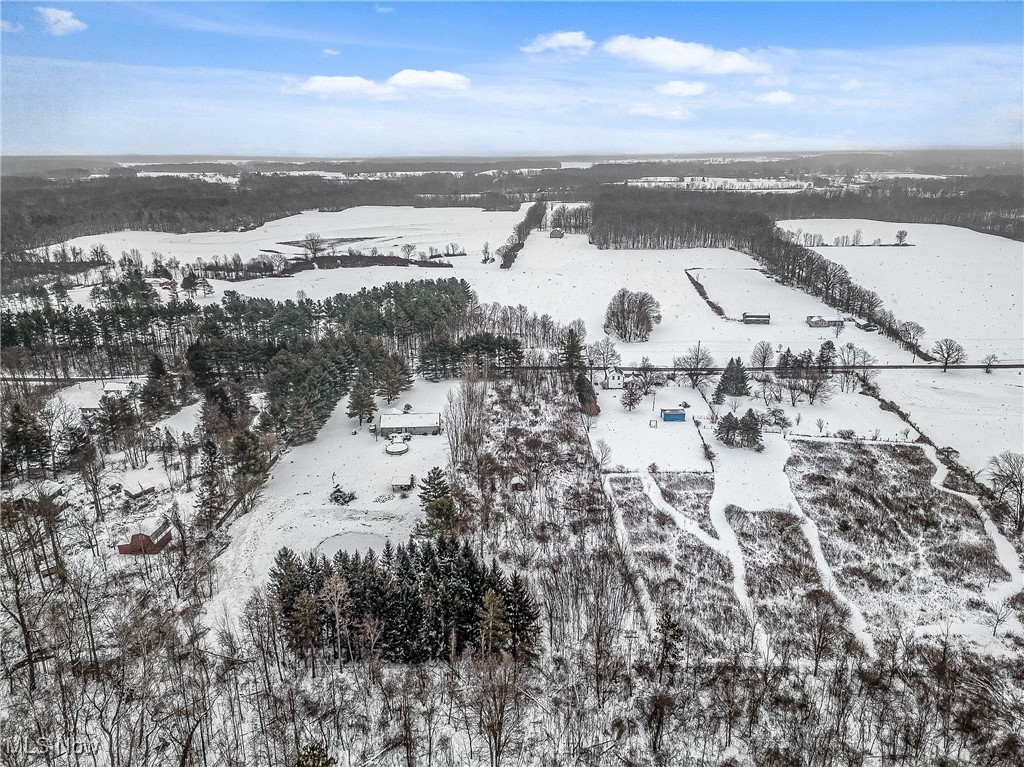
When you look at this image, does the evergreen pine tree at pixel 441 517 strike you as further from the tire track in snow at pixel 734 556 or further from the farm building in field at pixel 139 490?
the farm building in field at pixel 139 490

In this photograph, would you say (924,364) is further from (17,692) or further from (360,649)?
(17,692)

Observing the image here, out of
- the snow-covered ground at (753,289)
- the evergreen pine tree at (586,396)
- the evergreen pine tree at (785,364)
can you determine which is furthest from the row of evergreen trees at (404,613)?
the evergreen pine tree at (785,364)

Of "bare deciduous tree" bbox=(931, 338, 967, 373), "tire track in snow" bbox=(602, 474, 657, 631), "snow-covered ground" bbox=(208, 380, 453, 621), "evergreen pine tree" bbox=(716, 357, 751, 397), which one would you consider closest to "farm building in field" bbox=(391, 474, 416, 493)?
"snow-covered ground" bbox=(208, 380, 453, 621)

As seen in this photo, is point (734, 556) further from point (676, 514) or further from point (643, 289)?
point (643, 289)

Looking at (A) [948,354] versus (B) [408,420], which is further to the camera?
(A) [948,354]

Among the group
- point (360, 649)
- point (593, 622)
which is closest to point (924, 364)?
point (593, 622)

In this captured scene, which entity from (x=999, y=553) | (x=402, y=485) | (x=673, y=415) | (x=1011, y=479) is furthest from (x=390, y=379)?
(x=1011, y=479)

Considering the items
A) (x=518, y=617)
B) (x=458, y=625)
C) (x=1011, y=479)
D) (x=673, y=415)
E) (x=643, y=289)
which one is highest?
(x=643, y=289)
